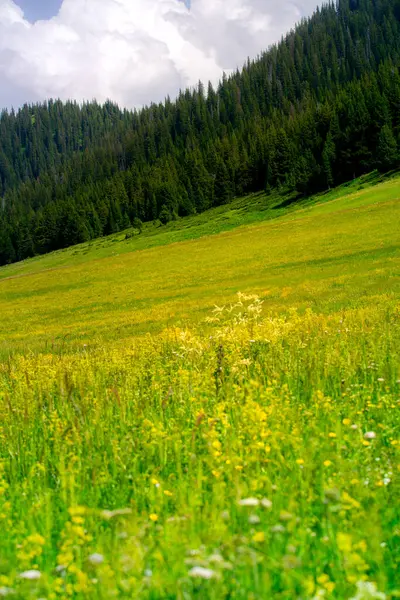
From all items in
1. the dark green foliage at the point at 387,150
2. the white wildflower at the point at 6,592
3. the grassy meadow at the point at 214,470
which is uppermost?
the dark green foliage at the point at 387,150

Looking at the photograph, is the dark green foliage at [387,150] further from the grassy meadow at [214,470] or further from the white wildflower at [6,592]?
the white wildflower at [6,592]

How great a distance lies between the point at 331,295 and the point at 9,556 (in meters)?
22.6

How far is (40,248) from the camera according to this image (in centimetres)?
17575

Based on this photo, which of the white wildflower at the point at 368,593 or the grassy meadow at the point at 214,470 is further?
the grassy meadow at the point at 214,470

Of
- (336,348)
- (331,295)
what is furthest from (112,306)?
(336,348)

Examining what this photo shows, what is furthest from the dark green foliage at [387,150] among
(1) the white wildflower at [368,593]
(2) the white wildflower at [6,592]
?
(2) the white wildflower at [6,592]

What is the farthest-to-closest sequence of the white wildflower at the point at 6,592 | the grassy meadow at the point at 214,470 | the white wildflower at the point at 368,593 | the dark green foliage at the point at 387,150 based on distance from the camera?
the dark green foliage at the point at 387,150
the grassy meadow at the point at 214,470
the white wildflower at the point at 6,592
the white wildflower at the point at 368,593

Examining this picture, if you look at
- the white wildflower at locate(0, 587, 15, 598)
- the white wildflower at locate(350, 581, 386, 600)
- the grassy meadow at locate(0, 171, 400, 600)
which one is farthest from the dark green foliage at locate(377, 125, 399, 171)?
the white wildflower at locate(0, 587, 15, 598)

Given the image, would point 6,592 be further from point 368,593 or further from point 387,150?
point 387,150

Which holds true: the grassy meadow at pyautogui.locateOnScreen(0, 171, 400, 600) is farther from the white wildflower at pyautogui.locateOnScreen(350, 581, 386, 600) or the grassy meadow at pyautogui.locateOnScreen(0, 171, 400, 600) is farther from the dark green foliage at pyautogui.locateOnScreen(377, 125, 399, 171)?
the dark green foliage at pyautogui.locateOnScreen(377, 125, 399, 171)

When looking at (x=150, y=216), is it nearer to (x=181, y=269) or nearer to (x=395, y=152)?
(x=395, y=152)

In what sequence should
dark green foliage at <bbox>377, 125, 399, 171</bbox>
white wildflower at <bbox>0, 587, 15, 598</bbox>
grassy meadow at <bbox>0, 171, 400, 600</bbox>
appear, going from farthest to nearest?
dark green foliage at <bbox>377, 125, 399, 171</bbox> → grassy meadow at <bbox>0, 171, 400, 600</bbox> → white wildflower at <bbox>0, 587, 15, 598</bbox>

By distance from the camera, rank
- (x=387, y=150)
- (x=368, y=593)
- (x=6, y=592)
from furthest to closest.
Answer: (x=387, y=150)
(x=6, y=592)
(x=368, y=593)

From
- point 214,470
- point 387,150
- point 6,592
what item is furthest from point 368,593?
point 387,150
